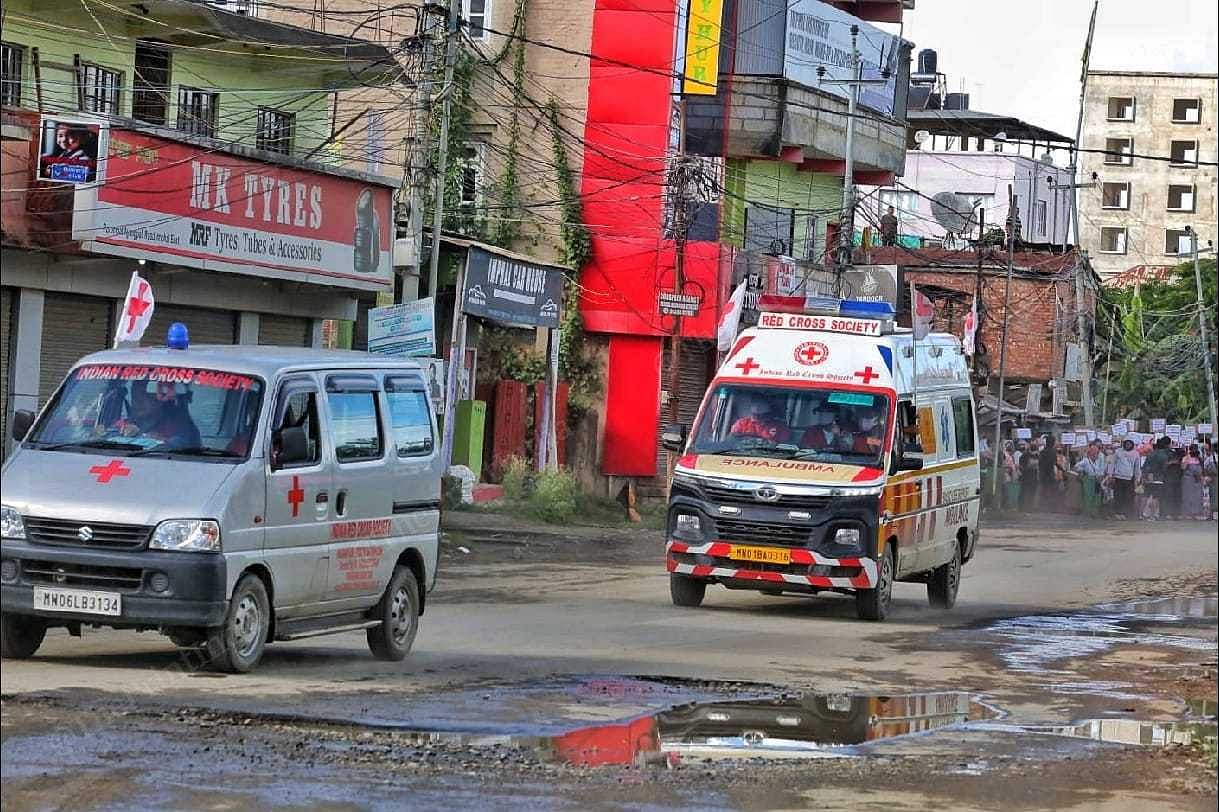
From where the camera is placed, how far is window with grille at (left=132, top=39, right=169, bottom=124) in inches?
1110

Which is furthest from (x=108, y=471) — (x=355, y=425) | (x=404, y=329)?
(x=404, y=329)

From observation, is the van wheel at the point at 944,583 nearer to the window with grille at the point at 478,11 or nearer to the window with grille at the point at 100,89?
the window with grille at the point at 100,89

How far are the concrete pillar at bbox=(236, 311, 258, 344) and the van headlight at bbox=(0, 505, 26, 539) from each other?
53.6 ft

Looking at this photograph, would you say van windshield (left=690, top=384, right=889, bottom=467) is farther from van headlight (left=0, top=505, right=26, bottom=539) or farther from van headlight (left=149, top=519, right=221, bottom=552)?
van headlight (left=0, top=505, right=26, bottom=539)

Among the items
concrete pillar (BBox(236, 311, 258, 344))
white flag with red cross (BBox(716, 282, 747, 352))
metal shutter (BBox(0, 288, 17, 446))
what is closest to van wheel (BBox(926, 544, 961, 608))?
metal shutter (BBox(0, 288, 17, 446))

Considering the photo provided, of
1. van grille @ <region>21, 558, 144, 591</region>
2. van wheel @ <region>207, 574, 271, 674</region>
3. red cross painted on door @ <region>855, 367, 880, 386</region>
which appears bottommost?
van wheel @ <region>207, 574, 271, 674</region>

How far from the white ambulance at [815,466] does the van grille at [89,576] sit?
773cm

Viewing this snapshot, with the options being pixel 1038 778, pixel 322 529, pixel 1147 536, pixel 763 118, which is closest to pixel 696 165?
pixel 763 118

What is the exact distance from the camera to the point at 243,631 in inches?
476

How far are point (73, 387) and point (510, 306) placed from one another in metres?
20.3

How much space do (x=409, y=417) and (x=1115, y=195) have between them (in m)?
77.7

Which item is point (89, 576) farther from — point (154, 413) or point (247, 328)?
point (247, 328)

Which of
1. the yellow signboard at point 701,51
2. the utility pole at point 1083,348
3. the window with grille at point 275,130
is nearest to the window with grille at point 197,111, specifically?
the window with grille at point 275,130

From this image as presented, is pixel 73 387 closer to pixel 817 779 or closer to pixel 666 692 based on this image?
Answer: pixel 666 692
